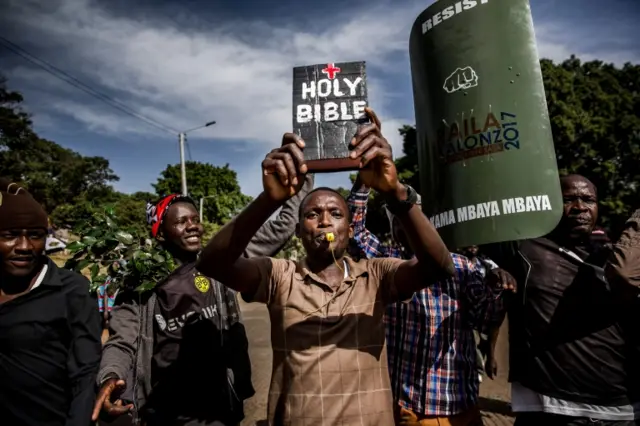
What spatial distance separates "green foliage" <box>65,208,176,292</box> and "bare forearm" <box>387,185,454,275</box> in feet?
4.82

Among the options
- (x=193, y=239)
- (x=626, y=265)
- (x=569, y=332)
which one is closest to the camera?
(x=626, y=265)

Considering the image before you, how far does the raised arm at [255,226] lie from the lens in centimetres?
148

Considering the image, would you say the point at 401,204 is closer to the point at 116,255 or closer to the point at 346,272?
the point at 346,272

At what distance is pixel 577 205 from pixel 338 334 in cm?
156

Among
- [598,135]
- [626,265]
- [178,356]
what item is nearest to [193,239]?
[178,356]

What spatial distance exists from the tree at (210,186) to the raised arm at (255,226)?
113 feet

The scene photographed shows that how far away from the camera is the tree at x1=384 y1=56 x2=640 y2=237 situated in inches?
658

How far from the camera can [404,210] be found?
5.36 feet

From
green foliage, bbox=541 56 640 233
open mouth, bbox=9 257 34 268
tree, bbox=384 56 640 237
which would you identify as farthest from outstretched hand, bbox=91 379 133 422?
green foliage, bbox=541 56 640 233

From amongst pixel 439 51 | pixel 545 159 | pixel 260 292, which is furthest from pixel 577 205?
pixel 260 292

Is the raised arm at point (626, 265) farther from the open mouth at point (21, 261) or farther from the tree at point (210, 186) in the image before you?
the tree at point (210, 186)

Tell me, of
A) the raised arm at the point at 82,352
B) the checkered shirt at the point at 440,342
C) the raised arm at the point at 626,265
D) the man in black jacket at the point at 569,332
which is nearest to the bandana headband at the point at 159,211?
the raised arm at the point at 82,352

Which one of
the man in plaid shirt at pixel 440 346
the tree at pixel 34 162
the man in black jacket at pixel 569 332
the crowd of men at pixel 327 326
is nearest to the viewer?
the crowd of men at pixel 327 326

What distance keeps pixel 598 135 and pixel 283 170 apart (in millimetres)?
19043
